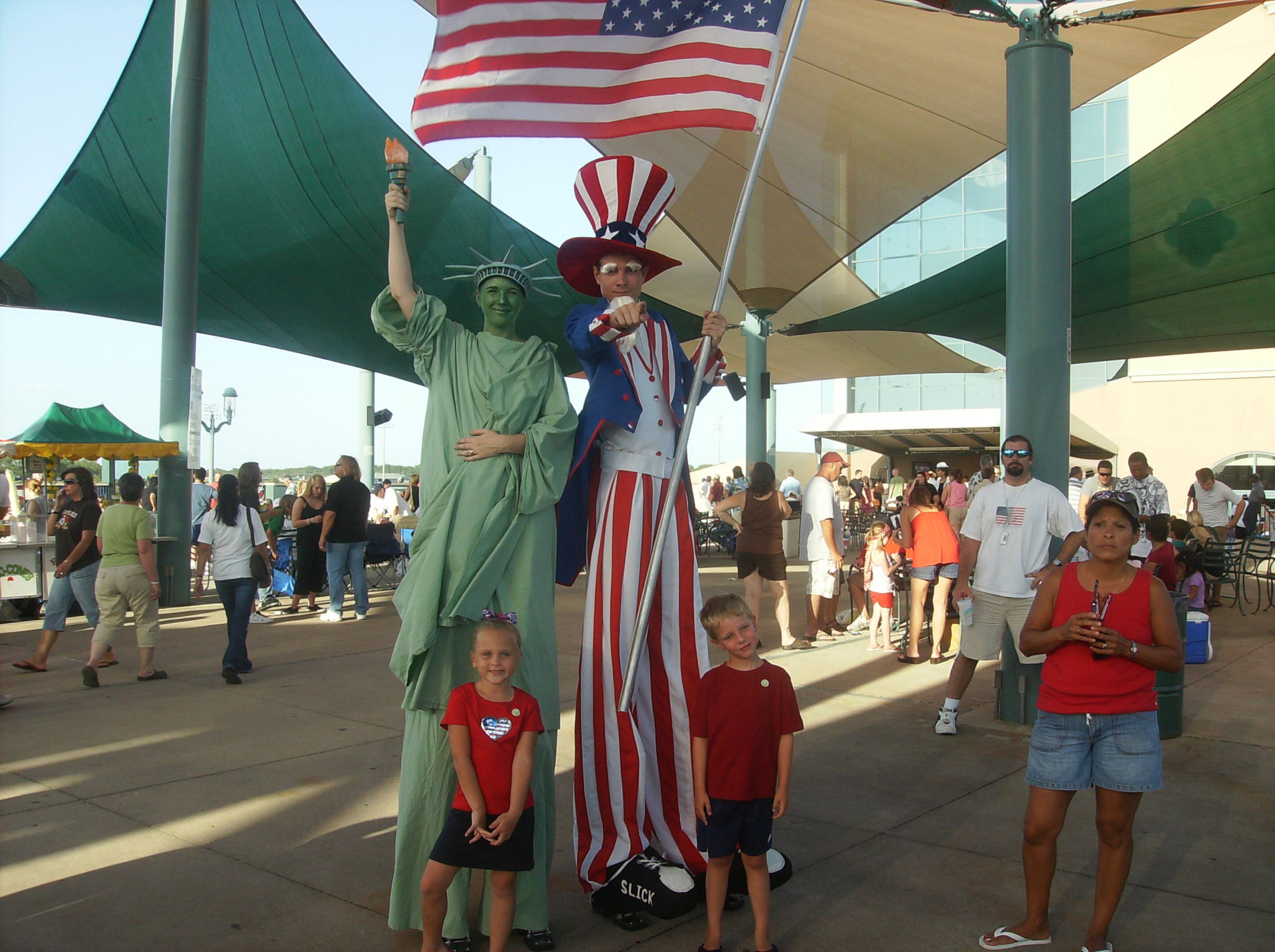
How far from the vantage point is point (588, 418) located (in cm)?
312

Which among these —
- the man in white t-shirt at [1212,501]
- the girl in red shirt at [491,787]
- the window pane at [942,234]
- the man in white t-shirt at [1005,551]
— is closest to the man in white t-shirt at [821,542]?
the man in white t-shirt at [1005,551]

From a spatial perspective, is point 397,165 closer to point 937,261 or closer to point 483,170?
point 483,170

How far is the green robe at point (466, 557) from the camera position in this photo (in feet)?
9.11

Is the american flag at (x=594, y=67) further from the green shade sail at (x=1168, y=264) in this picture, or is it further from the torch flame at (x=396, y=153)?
the green shade sail at (x=1168, y=264)

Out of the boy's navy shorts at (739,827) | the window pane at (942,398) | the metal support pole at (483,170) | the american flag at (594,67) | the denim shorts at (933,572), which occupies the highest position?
the metal support pole at (483,170)

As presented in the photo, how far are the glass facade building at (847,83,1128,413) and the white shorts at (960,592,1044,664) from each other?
25.0 m

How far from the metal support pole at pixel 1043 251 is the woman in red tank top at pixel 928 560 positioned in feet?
6.74

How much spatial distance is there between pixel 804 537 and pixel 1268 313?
195 inches

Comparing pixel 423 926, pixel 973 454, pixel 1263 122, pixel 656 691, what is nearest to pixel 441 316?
pixel 656 691

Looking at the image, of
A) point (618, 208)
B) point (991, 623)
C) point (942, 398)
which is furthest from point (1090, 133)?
point (618, 208)

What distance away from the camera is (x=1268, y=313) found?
30.3 ft

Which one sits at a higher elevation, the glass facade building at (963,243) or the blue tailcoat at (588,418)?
the glass facade building at (963,243)

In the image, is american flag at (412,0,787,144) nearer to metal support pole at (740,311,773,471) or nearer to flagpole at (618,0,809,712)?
flagpole at (618,0,809,712)

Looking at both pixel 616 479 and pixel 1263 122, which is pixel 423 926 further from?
pixel 1263 122
